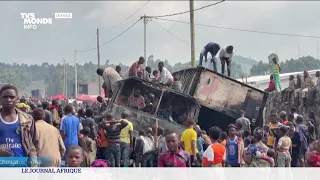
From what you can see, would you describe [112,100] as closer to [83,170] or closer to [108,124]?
[108,124]

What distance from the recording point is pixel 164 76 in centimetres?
1167

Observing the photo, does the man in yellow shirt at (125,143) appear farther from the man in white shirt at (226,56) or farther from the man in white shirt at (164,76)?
the man in white shirt at (226,56)

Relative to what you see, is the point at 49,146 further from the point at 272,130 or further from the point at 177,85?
the point at 177,85

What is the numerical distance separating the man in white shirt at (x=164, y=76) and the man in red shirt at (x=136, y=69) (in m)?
0.40

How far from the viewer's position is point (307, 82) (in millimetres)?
13078

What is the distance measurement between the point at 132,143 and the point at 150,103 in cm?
154

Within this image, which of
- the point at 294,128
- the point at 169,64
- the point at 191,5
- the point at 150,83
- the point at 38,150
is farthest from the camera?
the point at 191,5

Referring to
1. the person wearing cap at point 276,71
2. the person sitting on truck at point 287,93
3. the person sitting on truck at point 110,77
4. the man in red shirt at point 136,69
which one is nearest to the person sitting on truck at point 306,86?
the person sitting on truck at point 287,93

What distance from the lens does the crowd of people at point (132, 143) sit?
557 cm

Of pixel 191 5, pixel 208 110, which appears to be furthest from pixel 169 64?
pixel 191 5

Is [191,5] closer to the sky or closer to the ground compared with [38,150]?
closer to the sky

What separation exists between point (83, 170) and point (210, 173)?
1.67 meters

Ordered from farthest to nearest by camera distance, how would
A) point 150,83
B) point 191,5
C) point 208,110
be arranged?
point 191,5 < point 208,110 < point 150,83

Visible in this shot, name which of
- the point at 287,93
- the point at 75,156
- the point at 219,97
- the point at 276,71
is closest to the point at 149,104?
the point at 219,97
